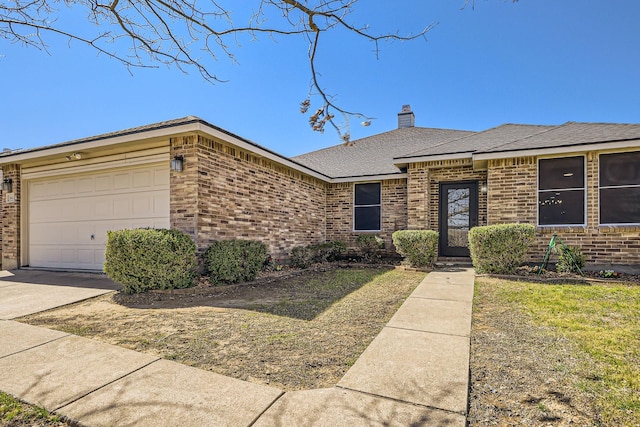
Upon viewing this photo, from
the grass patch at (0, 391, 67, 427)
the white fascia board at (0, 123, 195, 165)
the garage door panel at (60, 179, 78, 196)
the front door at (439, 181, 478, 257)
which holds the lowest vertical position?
the grass patch at (0, 391, 67, 427)

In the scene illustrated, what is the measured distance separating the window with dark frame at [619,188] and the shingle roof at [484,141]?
2.33 metres

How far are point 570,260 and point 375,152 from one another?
8197mm

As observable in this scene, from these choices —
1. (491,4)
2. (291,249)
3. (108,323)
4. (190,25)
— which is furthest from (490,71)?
(108,323)

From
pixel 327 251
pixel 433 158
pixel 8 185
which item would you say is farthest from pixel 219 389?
pixel 8 185

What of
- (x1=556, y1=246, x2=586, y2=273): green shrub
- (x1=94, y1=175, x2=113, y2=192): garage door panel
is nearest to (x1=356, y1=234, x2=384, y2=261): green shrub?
(x1=556, y1=246, x2=586, y2=273): green shrub

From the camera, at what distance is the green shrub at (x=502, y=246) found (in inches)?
281

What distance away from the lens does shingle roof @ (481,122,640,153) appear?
7.54 meters

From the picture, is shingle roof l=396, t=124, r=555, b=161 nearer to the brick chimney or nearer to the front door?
the front door

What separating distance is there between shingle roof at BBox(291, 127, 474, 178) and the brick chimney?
0.49 m

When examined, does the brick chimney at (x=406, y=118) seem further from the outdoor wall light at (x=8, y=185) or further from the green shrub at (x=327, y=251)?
the outdoor wall light at (x=8, y=185)

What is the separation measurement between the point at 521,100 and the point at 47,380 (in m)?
14.3

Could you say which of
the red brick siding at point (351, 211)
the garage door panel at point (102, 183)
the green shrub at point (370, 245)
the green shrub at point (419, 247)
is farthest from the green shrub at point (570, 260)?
the garage door panel at point (102, 183)

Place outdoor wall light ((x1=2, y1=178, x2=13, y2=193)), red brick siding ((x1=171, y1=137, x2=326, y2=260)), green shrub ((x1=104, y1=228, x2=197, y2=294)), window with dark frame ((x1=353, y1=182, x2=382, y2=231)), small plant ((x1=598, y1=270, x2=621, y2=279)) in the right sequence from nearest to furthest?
1. green shrub ((x1=104, y1=228, x2=197, y2=294))
2. red brick siding ((x1=171, y1=137, x2=326, y2=260))
3. small plant ((x1=598, y1=270, x2=621, y2=279))
4. outdoor wall light ((x1=2, y1=178, x2=13, y2=193))
5. window with dark frame ((x1=353, y1=182, x2=382, y2=231))

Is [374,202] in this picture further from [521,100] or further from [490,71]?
[521,100]
